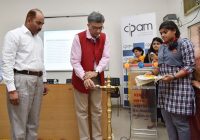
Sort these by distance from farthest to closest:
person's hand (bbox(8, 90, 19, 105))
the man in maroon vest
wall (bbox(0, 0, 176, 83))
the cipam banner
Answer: wall (bbox(0, 0, 176, 83))
the cipam banner
the man in maroon vest
person's hand (bbox(8, 90, 19, 105))

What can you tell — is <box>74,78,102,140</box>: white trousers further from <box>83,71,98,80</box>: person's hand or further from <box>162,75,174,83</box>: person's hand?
<box>162,75,174,83</box>: person's hand

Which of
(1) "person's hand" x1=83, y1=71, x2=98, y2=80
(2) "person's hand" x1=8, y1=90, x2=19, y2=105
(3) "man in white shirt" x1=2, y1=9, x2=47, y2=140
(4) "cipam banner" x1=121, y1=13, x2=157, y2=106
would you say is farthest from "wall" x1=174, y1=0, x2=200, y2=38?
(2) "person's hand" x1=8, y1=90, x2=19, y2=105

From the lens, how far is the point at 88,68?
A: 2.40m

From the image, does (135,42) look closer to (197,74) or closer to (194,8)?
(194,8)

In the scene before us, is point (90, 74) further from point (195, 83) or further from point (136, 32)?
point (136, 32)

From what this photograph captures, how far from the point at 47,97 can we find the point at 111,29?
3367 millimetres

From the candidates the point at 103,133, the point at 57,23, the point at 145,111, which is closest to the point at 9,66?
the point at 103,133

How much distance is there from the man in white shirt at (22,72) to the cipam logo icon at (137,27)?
11.1 ft

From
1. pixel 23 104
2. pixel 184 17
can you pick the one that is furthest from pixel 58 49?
pixel 23 104

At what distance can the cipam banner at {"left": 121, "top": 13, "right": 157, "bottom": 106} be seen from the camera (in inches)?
200

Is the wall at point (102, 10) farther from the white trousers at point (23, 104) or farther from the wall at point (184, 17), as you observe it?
the white trousers at point (23, 104)

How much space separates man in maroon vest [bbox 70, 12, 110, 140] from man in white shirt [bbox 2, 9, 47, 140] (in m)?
0.40

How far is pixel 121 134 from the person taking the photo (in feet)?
10.7

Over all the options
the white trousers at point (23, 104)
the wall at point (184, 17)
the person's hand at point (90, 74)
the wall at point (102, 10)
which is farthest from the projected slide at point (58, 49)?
the white trousers at point (23, 104)
